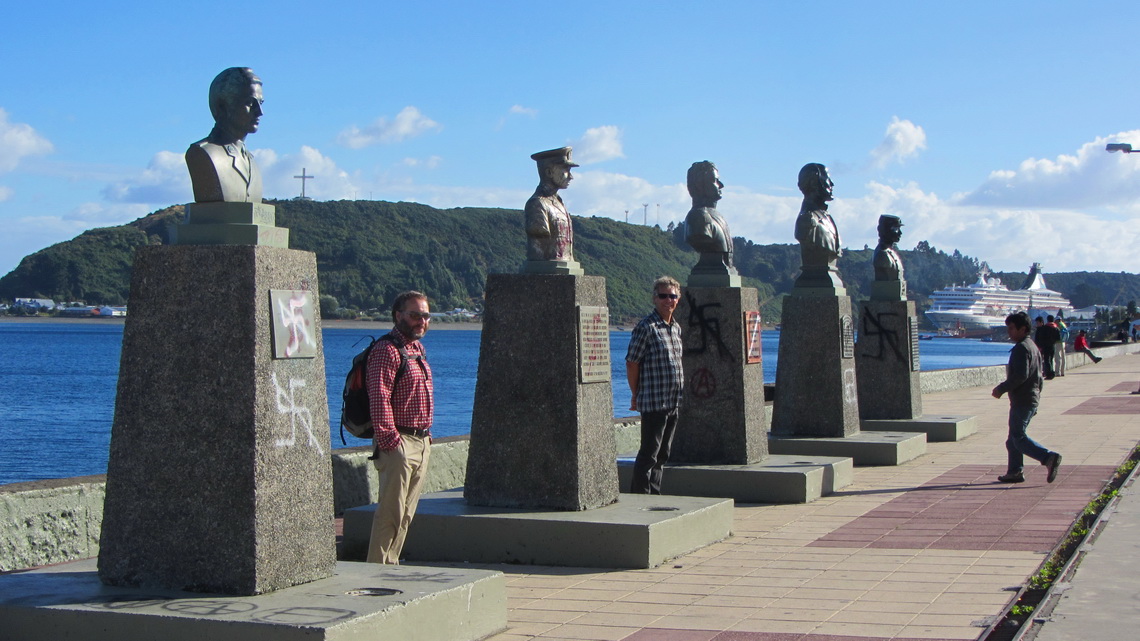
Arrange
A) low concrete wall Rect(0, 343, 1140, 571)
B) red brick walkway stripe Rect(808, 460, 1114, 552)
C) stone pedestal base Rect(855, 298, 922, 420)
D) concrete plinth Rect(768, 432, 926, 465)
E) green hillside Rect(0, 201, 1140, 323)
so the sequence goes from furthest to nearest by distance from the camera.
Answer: green hillside Rect(0, 201, 1140, 323), stone pedestal base Rect(855, 298, 922, 420), concrete plinth Rect(768, 432, 926, 465), red brick walkway stripe Rect(808, 460, 1114, 552), low concrete wall Rect(0, 343, 1140, 571)

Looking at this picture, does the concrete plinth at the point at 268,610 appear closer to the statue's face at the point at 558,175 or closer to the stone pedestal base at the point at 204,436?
the stone pedestal base at the point at 204,436

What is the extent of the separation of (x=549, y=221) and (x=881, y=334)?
8061 millimetres

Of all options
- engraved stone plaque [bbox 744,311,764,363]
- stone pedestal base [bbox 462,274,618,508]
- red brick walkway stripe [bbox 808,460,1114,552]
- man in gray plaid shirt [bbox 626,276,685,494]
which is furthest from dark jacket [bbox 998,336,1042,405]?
stone pedestal base [bbox 462,274,618,508]

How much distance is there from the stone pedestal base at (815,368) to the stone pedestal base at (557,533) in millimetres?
4552

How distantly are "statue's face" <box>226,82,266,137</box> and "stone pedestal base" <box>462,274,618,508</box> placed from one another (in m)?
2.55

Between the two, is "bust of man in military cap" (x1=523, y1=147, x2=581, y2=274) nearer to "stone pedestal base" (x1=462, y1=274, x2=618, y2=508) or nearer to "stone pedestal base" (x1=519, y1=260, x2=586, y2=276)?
"stone pedestal base" (x1=519, y1=260, x2=586, y2=276)

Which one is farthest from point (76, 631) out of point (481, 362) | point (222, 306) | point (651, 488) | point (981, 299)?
point (981, 299)

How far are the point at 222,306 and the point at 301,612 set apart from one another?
130cm

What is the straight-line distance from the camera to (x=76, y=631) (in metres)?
5.07

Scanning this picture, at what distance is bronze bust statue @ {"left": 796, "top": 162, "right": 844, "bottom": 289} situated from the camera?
1285 centimetres

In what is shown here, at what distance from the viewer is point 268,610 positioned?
5059 mm

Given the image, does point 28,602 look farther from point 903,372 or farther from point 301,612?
point 903,372

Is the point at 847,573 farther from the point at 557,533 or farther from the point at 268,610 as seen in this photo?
A: the point at 268,610

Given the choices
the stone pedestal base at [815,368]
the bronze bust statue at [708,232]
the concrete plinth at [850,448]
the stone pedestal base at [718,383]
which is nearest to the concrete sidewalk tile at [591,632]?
the stone pedestal base at [718,383]
